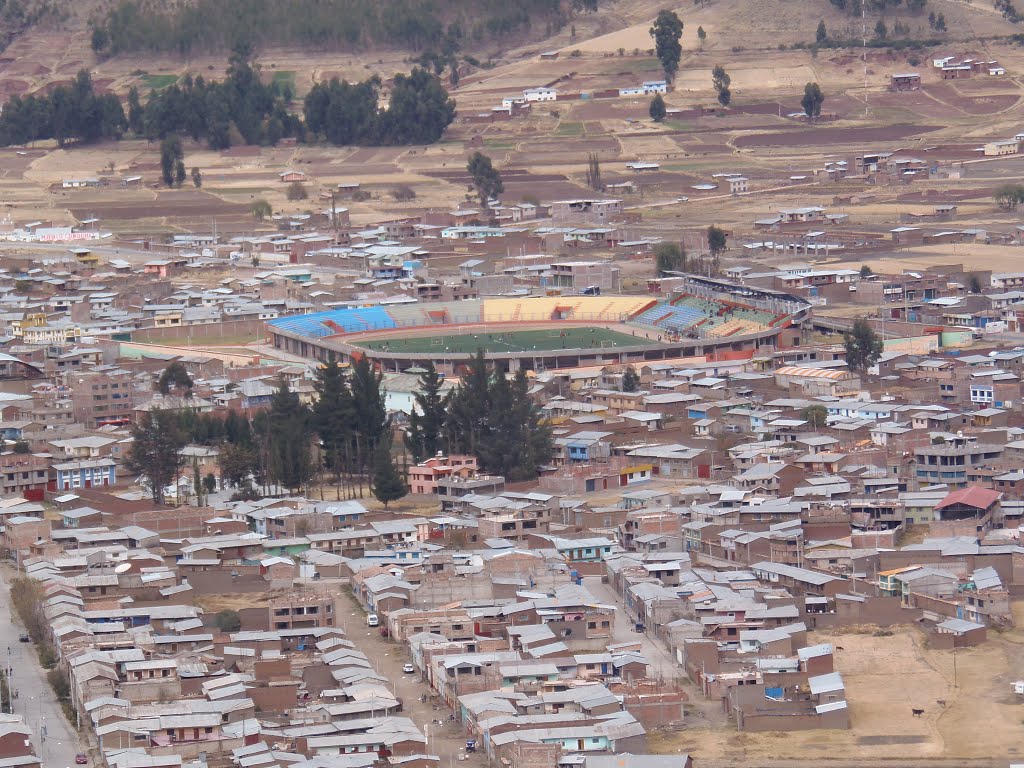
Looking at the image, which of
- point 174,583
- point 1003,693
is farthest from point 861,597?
point 174,583

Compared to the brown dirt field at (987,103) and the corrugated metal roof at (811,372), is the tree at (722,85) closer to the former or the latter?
the brown dirt field at (987,103)

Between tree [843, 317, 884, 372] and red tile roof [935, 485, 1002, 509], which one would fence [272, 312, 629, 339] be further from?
red tile roof [935, 485, 1002, 509]

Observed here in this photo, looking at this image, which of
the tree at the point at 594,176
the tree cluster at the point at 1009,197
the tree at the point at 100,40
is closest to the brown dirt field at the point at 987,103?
the tree at the point at 594,176

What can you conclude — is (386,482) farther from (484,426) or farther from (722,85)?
(722,85)

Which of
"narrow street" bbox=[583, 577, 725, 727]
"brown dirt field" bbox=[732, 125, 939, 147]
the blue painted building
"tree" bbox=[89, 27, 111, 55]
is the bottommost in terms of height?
"narrow street" bbox=[583, 577, 725, 727]

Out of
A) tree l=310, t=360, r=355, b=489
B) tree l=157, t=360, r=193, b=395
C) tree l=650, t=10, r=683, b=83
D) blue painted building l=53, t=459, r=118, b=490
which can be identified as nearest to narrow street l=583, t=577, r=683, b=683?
tree l=310, t=360, r=355, b=489

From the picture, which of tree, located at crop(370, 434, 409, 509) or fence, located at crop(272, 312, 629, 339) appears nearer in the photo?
tree, located at crop(370, 434, 409, 509)
